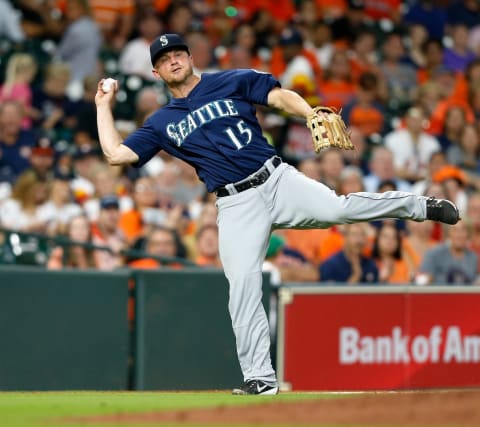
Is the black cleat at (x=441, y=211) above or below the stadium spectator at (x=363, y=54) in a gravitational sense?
below

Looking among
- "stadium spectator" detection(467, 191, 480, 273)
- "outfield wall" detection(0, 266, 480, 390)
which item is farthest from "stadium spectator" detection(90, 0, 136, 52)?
"outfield wall" detection(0, 266, 480, 390)

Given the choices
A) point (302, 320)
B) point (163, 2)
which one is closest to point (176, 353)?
point (302, 320)

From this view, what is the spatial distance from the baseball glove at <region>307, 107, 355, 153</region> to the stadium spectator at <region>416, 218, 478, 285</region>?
4.54m

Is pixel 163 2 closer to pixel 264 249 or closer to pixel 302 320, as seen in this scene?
pixel 302 320

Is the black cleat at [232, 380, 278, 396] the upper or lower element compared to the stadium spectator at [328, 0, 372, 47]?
lower

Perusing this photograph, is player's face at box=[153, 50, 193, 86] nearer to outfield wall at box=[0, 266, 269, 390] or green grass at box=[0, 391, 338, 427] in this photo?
green grass at box=[0, 391, 338, 427]

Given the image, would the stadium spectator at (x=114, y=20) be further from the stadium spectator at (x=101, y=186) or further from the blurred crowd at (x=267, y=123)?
the stadium spectator at (x=101, y=186)

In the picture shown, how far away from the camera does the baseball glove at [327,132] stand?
7.29 metres

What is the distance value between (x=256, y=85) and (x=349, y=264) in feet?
13.2

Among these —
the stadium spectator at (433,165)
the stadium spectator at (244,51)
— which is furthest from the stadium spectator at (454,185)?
the stadium spectator at (244,51)

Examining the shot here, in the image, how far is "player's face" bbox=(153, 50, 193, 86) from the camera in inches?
304

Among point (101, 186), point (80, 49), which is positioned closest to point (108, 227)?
point (101, 186)

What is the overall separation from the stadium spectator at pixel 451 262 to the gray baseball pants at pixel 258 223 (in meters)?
4.29

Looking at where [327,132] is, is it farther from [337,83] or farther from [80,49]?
[337,83]
